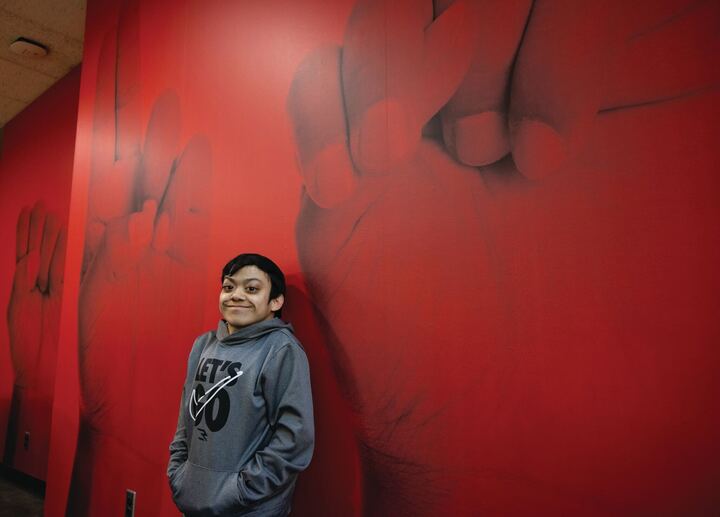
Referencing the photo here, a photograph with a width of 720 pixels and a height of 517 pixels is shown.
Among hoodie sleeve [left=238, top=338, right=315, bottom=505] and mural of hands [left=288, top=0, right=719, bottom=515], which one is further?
hoodie sleeve [left=238, top=338, right=315, bottom=505]

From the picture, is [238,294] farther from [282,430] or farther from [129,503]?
[129,503]

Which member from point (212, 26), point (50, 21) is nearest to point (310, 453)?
point (212, 26)

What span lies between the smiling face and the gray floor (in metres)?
2.74

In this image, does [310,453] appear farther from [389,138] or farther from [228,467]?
[389,138]

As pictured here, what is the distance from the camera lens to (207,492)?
1.14 m

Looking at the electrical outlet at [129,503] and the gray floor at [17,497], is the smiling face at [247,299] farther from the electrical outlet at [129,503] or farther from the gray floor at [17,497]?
the gray floor at [17,497]

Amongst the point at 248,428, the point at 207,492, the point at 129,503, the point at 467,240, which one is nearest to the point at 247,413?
the point at 248,428

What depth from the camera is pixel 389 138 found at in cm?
125

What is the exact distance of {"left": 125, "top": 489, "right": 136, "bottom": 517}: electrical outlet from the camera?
180 centimetres

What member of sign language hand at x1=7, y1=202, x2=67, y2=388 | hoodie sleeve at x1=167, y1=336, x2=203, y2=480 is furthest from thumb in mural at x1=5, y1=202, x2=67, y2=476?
hoodie sleeve at x1=167, y1=336, x2=203, y2=480

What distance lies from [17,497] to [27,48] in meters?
3.14

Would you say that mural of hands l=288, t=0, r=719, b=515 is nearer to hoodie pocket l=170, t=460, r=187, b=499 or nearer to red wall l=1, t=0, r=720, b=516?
red wall l=1, t=0, r=720, b=516

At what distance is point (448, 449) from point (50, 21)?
3.44 m

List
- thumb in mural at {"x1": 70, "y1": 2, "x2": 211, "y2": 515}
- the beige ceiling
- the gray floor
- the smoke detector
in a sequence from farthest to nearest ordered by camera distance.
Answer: the smoke detector → the gray floor → the beige ceiling → thumb in mural at {"x1": 70, "y1": 2, "x2": 211, "y2": 515}
